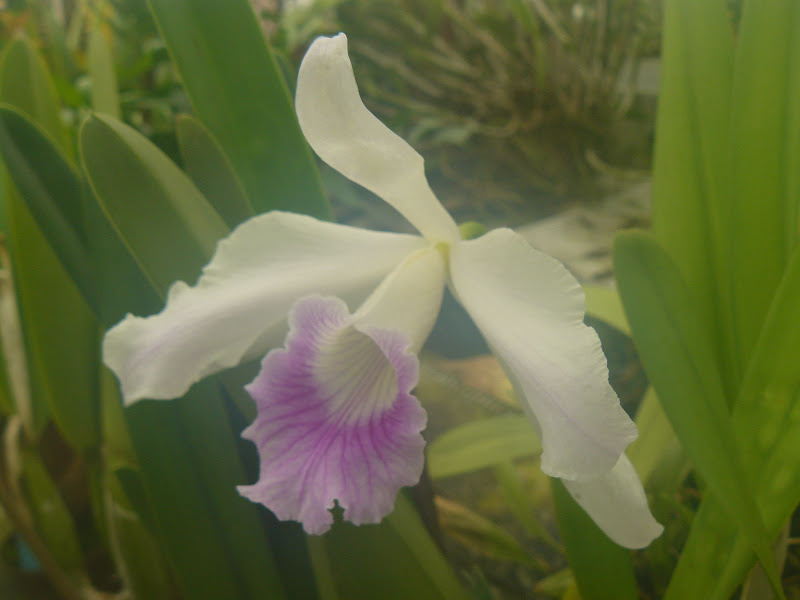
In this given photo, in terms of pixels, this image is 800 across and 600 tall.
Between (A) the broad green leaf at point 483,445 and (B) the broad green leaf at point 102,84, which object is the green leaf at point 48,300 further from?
(A) the broad green leaf at point 483,445

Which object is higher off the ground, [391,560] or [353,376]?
[353,376]

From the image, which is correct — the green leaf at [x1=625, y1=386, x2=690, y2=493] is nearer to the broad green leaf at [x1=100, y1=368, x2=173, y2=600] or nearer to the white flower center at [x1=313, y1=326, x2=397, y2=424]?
the white flower center at [x1=313, y1=326, x2=397, y2=424]

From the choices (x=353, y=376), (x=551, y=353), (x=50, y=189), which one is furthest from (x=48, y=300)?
(x=551, y=353)

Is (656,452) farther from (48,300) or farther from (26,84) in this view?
(26,84)

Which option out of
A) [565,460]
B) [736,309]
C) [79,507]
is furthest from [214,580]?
[79,507]

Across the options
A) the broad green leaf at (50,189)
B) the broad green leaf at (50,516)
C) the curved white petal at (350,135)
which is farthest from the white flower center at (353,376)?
the broad green leaf at (50,516)

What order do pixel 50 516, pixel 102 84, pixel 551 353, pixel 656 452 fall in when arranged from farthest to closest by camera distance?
pixel 50 516, pixel 102 84, pixel 656 452, pixel 551 353

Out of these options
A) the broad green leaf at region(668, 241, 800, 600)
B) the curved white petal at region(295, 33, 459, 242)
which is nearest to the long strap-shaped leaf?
the curved white petal at region(295, 33, 459, 242)
